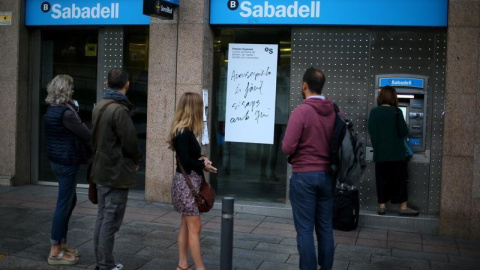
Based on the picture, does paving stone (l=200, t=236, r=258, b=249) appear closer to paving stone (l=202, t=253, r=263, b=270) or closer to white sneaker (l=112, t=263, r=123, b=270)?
paving stone (l=202, t=253, r=263, b=270)

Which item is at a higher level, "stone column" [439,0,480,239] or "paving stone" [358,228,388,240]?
"stone column" [439,0,480,239]

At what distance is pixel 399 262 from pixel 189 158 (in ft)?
8.49

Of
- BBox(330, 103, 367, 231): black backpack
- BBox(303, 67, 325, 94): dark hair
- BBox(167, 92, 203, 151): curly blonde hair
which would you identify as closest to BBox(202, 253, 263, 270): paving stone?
BBox(330, 103, 367, 231): black backpack

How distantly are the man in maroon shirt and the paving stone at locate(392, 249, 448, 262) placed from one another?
175 centimetres

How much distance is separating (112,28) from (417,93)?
4.57 meters

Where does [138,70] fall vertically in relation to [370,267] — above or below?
above

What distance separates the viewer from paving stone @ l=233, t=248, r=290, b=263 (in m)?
6.48

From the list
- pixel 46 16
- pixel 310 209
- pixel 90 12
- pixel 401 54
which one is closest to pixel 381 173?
pixel 401 54

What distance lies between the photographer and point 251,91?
899cm

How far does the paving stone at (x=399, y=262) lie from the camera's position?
644 centimetres

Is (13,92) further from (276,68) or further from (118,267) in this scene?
(118,267)

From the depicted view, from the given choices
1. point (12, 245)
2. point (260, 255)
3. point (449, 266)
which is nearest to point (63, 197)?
point (12, 245)

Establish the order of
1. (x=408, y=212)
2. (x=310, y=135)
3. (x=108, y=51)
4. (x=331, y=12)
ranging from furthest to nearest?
1. (x=108, y=51)
2. (x=331, y=12)
3. (x=408, y=212)
4. (x=310, y=135)

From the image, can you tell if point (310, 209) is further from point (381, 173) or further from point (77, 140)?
point (381, 173)
